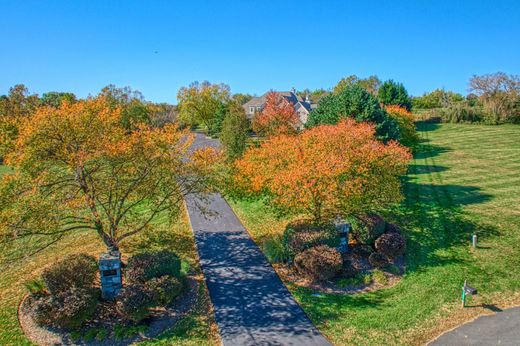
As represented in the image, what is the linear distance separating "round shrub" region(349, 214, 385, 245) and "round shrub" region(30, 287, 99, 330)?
42.1 ft

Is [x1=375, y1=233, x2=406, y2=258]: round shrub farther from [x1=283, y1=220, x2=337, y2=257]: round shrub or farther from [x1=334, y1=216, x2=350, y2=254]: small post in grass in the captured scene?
[x1=283, y1=220, x2=337, y2=257]: round shrub

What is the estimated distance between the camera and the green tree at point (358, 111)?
29.6 metres

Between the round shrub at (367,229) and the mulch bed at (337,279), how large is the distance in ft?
3.61

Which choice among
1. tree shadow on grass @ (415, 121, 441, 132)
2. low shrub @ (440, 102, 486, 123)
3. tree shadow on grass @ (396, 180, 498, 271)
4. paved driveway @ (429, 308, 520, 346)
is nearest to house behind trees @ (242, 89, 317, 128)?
tree shadow on grass @ (415, 121, 441, 132)

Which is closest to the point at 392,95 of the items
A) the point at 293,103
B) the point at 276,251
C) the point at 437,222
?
the point at 293,103

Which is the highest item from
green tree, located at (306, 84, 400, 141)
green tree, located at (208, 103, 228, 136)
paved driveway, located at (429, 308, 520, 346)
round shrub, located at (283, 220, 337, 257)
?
green tree, located at (208, 103, 228, 136)

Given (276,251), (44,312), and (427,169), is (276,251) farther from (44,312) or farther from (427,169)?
(427,169)

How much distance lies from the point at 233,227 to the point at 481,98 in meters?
64.5

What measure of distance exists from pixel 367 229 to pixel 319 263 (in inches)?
171

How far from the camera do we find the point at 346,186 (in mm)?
16781

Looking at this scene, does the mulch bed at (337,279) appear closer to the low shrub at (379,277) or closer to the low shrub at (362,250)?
the low shrub at (379,277)

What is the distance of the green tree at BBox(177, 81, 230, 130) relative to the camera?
63.8 m

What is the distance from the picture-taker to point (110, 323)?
41.2 ft

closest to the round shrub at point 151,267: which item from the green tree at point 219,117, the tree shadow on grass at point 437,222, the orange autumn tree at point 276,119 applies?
the tree shadow on grass at point 437,222
